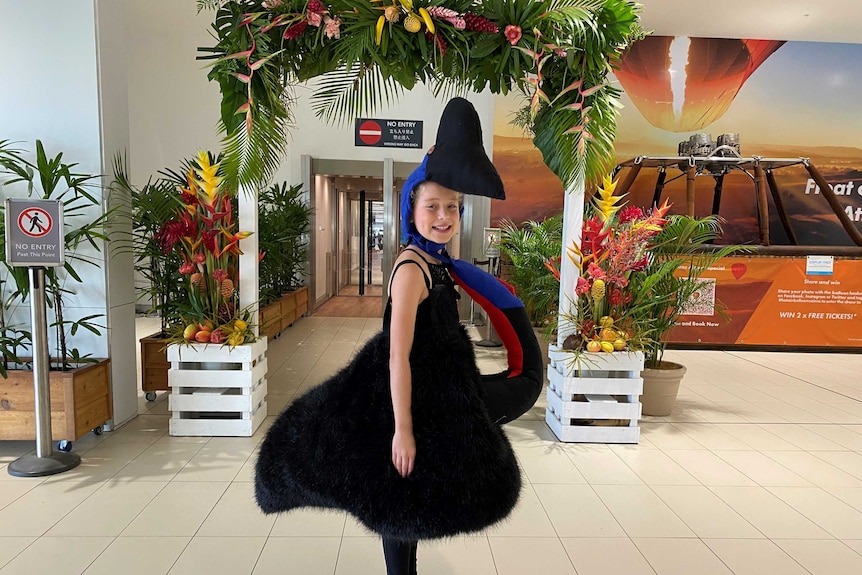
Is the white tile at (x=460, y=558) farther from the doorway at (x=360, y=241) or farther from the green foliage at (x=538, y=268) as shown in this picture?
the doorway at (x=360, y=241)

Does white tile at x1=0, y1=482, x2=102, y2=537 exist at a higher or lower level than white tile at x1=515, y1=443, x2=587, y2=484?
higher

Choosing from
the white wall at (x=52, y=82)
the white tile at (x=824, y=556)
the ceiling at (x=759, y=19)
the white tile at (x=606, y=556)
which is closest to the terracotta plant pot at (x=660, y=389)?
the white tile at (x=824, y=556)

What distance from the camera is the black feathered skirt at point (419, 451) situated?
1.31 meters

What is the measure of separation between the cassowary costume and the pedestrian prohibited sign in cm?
201

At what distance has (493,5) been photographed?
278 centimetres

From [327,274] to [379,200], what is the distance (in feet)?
6.71

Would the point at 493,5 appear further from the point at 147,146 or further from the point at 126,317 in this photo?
the point at 147,146

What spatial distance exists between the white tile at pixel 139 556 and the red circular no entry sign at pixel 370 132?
20.9 ft

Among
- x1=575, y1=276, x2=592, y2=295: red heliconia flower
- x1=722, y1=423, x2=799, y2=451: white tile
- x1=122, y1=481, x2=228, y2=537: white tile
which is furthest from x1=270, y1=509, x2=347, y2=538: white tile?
x1=722, y1=423, x2=799, y2=451: white tile

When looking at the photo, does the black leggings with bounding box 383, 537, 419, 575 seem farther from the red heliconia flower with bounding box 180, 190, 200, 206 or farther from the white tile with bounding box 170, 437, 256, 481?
the red heliconia flower with bounding box 180, 190, 200, 206

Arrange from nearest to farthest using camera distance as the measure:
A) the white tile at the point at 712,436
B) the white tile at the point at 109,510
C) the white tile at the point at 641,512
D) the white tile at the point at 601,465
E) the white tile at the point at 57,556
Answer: the white tile at the point at 57,556 < the white tile at the point at 109,510 < the white tile at the point at 641,512 < the white tile at the point at 601,465 < the white tile at the point at 712,436

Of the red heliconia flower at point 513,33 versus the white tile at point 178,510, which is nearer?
the white tile at point 178,510

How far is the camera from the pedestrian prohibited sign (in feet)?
8.63

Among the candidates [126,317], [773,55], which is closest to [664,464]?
[126,317]
